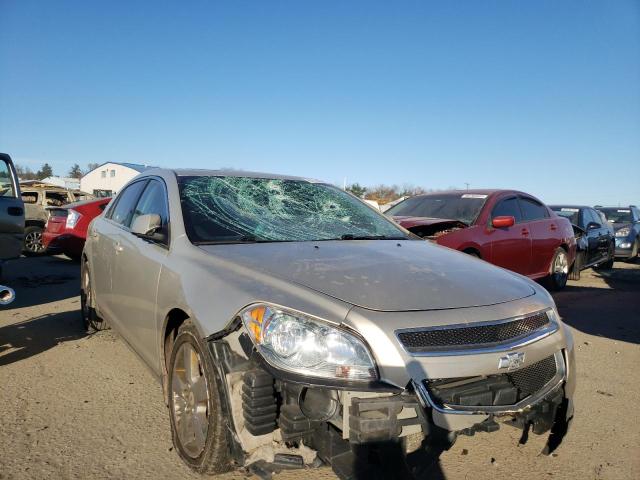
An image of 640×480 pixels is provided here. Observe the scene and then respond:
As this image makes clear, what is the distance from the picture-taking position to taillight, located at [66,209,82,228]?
866 cm

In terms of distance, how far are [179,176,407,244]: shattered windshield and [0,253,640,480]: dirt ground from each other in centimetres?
116

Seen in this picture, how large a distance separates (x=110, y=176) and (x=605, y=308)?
175ft

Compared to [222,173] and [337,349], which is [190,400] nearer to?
[337,349]

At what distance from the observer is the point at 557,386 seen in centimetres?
218

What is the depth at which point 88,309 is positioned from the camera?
4660 millimetres

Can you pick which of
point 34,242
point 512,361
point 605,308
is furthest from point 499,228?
point 34,242

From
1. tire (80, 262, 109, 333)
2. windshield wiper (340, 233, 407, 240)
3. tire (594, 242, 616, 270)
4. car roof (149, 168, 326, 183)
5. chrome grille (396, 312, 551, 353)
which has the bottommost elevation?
tire (594, 242, 616, 270)

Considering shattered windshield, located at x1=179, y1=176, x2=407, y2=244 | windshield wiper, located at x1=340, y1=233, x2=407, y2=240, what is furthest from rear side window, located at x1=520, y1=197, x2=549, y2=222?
windshield wiper, located at x1=340, y1=233, x2=407, y2=240

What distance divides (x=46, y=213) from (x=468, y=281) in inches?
447

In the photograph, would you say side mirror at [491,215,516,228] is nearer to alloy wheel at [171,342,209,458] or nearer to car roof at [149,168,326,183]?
car roof at [149,168,326,183]

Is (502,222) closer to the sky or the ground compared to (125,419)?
closer to the sky

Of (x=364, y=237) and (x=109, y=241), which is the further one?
(x=109, y=241)

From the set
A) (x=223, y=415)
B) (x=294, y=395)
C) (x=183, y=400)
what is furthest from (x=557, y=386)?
(x=183, y=400)

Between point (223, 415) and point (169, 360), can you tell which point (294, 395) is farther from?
point (169, 360)
